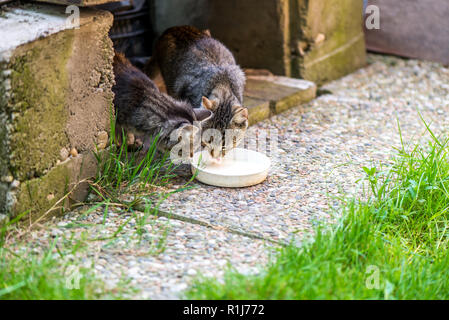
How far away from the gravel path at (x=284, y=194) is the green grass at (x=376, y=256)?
0.17 m

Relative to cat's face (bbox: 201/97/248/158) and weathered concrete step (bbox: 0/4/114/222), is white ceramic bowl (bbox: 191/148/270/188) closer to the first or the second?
cat's face (bbox: 201/97/248/158)

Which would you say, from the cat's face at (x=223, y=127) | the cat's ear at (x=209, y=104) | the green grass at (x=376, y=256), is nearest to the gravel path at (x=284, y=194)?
the green grass at (x=376, y=256)

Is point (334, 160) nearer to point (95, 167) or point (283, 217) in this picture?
point (283, 217)

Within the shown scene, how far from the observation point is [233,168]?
376cm

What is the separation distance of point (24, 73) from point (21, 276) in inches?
38.2

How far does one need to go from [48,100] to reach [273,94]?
2.49 m

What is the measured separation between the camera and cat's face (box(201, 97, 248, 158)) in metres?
3.77

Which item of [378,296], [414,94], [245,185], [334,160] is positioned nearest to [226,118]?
[245,185]

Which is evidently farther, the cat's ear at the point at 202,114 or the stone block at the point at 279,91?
Answer: the stone block at the point at 279,91

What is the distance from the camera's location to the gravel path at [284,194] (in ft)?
8.91

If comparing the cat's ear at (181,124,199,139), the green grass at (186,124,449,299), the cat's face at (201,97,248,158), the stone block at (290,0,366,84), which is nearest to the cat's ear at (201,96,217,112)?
the cat's face at (201,97,248,158)

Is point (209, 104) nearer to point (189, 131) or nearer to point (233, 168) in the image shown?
point (189, 131)

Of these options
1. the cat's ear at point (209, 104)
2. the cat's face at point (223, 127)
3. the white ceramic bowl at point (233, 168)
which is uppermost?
the cat's ear at point (209, 104)

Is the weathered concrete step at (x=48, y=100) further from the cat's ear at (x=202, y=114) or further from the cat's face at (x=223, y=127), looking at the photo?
the cat's face at (x=223, y=127)
